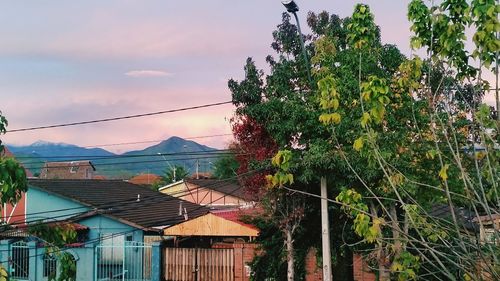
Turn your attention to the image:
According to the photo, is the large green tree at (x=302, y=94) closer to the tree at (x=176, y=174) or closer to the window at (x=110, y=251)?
the window at (x=110, y=251)

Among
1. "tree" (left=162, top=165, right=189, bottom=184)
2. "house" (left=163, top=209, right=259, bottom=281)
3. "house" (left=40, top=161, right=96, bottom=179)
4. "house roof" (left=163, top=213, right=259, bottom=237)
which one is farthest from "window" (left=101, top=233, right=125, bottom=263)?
"tree" (left=162, top=165, right=189, bottom=184)

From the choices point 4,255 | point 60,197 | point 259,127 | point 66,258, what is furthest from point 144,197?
point 66,258

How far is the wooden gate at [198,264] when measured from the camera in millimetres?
20547

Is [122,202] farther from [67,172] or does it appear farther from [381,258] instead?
[67,172]

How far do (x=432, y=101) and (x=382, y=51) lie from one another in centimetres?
942

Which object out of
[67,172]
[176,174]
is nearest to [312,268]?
[67,172]

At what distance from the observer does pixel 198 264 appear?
68.4ft

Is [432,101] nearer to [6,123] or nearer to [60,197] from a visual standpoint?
[6,123]

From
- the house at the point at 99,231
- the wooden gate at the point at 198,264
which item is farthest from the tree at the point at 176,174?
the wooden gate at the point at 198,264

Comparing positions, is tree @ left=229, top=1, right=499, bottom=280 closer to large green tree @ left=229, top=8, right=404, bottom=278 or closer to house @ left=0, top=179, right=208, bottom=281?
large green tree @ left=229, top=8, right=404, bottom=278

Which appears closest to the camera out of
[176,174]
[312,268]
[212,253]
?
[312,268]

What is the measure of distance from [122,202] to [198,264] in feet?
27.4

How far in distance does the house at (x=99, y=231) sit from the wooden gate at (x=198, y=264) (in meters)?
0.47

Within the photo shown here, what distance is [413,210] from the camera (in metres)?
6.35
